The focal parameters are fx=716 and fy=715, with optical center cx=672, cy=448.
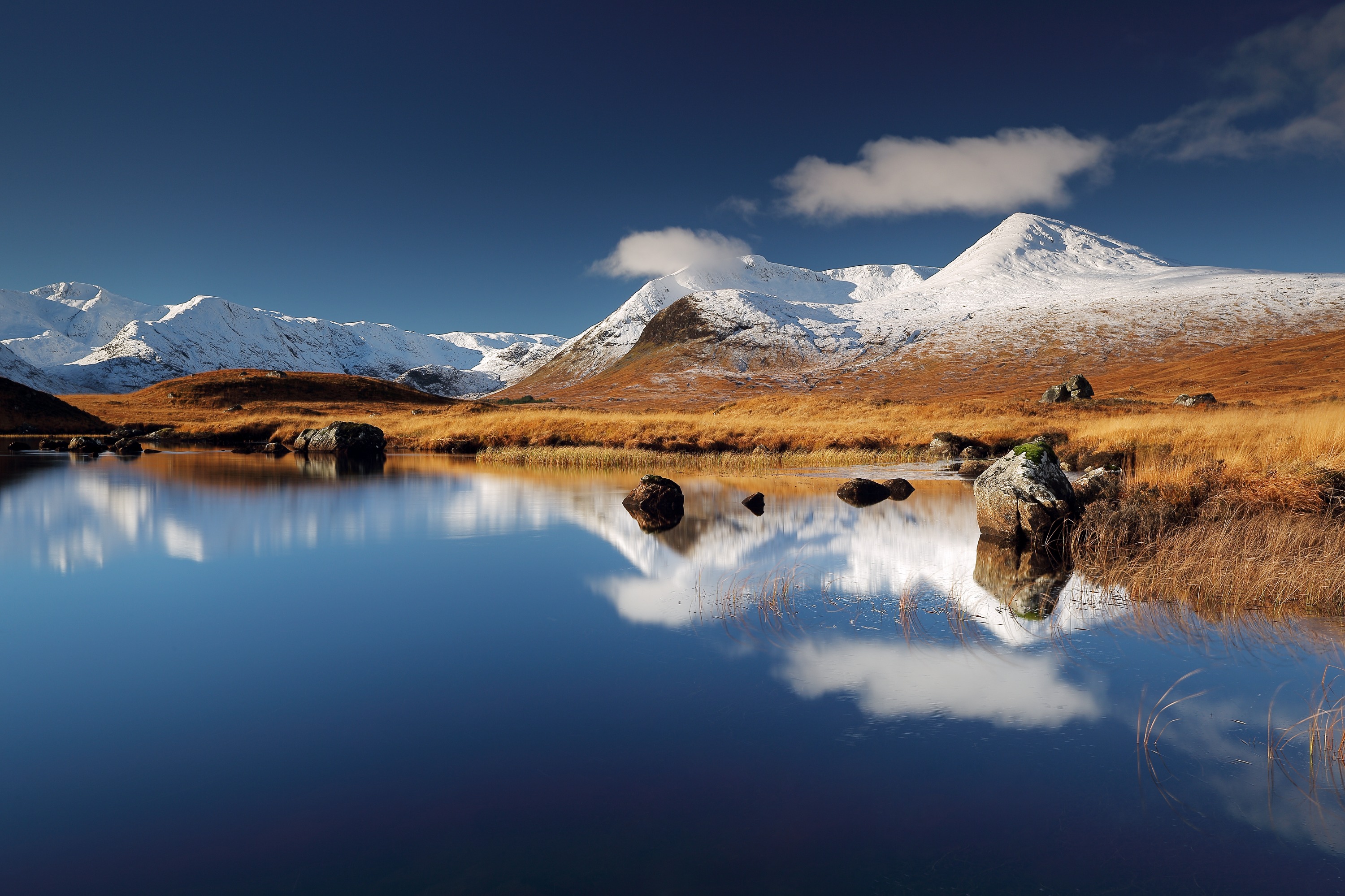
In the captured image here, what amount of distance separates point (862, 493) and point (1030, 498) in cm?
669

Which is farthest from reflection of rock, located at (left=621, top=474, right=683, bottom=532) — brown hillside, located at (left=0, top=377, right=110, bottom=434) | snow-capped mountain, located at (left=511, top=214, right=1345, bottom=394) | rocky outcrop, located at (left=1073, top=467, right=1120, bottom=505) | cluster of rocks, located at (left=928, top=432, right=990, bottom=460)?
snow-capped mountain, located at (left=511, top=214, right=1345, bottom=394)

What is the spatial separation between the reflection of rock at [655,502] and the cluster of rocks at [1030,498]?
6.84 m

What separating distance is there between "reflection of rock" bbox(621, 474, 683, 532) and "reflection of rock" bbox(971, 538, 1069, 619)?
692cm

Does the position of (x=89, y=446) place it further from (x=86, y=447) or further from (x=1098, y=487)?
(x=1098, y=487)

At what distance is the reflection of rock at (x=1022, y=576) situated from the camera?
973 cm

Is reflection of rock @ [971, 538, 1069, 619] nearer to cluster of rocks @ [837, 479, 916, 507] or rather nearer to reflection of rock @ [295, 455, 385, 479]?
cluster of rocks @ [837, 479, 916, 507]

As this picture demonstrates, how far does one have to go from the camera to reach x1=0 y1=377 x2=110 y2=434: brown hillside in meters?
57.9

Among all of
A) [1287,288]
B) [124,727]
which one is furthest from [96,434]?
[1287,288]

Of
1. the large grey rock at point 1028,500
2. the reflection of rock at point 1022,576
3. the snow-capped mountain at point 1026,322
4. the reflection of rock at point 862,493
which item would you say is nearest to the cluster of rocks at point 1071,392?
the reflection of rock at point 862,493

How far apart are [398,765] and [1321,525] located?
1413cm

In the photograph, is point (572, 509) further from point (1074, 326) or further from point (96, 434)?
point (1074, 326)

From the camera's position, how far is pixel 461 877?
13.3ft

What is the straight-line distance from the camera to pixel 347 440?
44062 millimetres

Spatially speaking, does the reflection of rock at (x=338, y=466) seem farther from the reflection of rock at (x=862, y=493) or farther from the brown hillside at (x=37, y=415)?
the brown hillside at (x=37, y=415)
